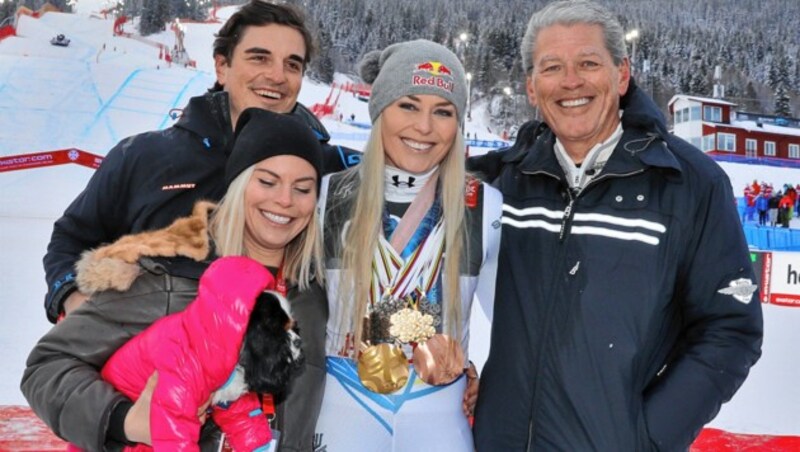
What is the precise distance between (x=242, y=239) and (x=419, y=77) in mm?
755

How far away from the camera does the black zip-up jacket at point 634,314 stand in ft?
5.71

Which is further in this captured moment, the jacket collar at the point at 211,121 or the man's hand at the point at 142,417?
the jacket collar at the point at 211,121

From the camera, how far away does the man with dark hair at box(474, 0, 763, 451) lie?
1741mm

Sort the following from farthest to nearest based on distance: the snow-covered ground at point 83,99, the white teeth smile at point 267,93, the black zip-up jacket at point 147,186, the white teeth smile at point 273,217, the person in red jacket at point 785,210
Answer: the person in red jacket at point 785,210 → the snow-covered ground at point 83,99 → the white teeth smile at point 267,93 → the black zip-up jacket at point 147,186 → the white teeth smile at point 273,217

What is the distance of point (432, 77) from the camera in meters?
2.17

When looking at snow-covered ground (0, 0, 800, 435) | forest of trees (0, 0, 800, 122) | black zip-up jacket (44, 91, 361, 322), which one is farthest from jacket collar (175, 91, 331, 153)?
forest of trees (0, 0, 800, 122)

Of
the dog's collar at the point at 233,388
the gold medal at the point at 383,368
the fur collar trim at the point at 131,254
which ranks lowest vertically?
the gold medal at the point at 383,368

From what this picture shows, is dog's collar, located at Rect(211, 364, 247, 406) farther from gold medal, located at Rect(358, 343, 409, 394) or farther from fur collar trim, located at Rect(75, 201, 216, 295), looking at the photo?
gold medal, located at Rect(358, 343, 409, 394)

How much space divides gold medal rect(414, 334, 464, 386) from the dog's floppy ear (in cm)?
55

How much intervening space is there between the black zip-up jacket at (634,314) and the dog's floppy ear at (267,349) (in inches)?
26.6

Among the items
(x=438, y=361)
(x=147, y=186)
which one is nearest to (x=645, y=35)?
(x=147, y=186)

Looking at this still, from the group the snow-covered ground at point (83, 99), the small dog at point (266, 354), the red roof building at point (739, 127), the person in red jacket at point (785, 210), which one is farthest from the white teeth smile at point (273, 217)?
the red roof building at point (739, 127)

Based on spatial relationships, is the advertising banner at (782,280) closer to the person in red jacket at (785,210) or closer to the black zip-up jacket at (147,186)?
the black zip-up jacket at (147,186)

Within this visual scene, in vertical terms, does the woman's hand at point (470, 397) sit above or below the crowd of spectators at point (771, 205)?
below
